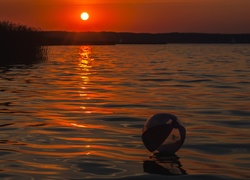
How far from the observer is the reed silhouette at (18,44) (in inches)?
1804

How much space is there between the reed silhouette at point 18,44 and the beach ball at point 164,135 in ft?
121

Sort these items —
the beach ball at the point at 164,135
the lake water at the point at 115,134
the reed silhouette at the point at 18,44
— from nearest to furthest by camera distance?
the lake water at the point at 115,134, the beach ball at the point at 164,135, the reed silhouette at the point at 18,44

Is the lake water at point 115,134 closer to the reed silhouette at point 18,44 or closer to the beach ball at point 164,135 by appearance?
the beach ball at point 164,135

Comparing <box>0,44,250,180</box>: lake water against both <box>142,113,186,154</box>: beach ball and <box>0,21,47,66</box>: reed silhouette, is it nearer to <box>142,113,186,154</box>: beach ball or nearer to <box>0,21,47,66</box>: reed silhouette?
<box>142,113,186,154</box>: beach ball

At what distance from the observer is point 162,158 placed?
984cm

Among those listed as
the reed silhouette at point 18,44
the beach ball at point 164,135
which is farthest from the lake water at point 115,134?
the reed silhouette at point 18,44

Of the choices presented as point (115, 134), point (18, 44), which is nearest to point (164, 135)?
point (115, 134)

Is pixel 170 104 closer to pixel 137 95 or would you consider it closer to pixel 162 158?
pixel 137 95

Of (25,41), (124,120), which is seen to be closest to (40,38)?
(25,41)

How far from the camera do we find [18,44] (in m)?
47.1

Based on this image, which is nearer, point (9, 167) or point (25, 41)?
point (9, 167)

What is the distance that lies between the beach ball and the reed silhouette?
Result: 121 ft

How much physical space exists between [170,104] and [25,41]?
3095 centimetres

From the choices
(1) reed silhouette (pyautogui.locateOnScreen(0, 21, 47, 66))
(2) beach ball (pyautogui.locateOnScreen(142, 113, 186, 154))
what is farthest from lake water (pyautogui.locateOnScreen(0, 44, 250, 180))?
(1) reed silhouette (pyautogui.locateOnScreen(0, 21, 47, 66))
